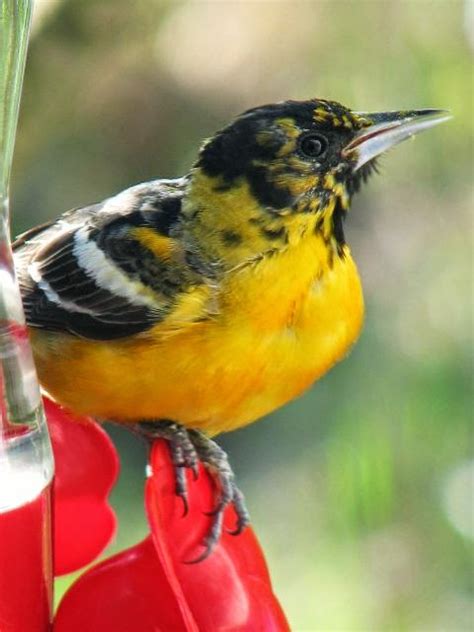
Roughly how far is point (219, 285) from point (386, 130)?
32cm

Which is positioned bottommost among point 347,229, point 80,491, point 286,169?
point 347,229

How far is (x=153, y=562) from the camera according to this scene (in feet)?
4.47

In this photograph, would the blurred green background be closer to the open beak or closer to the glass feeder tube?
the open beak

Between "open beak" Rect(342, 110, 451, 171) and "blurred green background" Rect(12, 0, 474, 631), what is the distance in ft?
4.42

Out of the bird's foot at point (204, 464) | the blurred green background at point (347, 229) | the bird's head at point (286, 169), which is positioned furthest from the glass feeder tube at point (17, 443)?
the blurred green background at point (347, 229)

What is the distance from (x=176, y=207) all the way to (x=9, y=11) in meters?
0.71

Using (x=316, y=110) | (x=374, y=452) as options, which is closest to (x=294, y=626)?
(x=374, y=452)

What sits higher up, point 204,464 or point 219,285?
point 219,285

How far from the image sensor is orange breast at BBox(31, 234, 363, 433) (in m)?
1.66

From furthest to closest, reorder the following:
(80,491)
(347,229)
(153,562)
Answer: (347,229) → (80,491) → (153,562)

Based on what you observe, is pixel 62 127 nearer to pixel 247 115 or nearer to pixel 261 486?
pixel 261 486

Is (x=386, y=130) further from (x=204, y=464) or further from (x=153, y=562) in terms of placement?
(x=153, y=562)

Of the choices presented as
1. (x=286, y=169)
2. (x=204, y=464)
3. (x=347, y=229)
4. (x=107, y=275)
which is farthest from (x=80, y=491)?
(x=347, y=229)

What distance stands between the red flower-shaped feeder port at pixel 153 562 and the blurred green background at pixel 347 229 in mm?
1521
